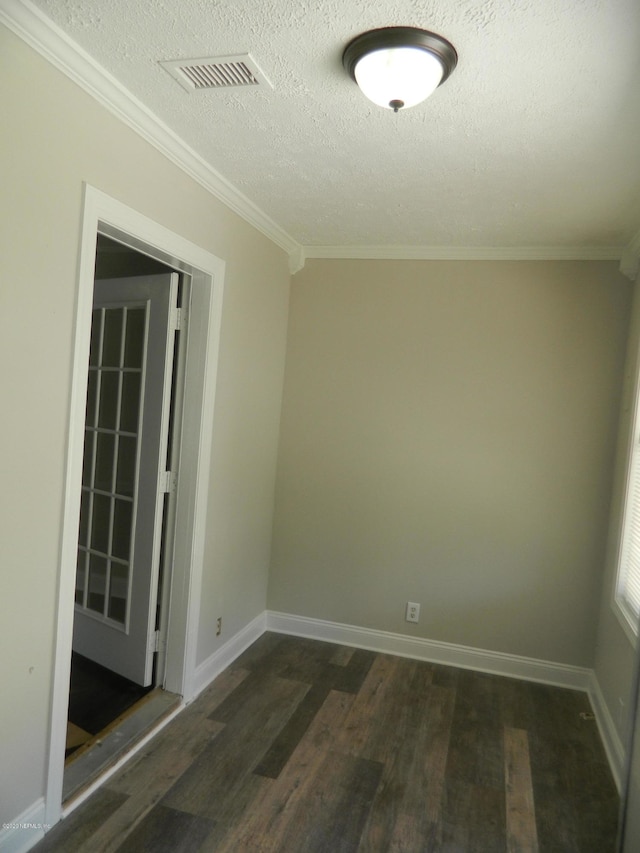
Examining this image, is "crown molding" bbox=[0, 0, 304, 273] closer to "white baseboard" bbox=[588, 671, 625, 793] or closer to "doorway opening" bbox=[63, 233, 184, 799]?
"doorway opening" bbox=[63, 233, 184, 799]

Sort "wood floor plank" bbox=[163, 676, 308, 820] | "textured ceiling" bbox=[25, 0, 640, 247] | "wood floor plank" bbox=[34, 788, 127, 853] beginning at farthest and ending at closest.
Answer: "wood floor plank" bbox=[163, 676, 308, 820], "wood floor plank" bbox=[34, 788, 127, 853], "textured ceiling" bbox=[25, 0, 640, 247]

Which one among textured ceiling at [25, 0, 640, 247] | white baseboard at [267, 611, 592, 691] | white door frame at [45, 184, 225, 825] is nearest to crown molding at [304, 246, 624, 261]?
textured ceiling at [25, 0, 640, 247]

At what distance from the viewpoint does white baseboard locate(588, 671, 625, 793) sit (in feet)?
8.32

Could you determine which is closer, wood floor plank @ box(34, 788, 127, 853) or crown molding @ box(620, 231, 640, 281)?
wood floor plank @ box(34, 788, 127, 853)

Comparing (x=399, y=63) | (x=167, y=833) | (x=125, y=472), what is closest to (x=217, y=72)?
(x=399, y=63)

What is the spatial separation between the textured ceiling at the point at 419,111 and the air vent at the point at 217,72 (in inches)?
1.5

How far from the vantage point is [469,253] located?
3492 mm

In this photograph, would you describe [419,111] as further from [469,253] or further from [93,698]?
[93,698]

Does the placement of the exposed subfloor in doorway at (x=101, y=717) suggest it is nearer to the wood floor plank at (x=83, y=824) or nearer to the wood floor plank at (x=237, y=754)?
the wood floor plank at (x=83, y=824)

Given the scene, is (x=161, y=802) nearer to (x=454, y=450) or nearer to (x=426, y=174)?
(x=454, y=450)

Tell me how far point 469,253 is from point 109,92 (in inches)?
87.7

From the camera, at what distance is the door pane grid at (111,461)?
2986mm

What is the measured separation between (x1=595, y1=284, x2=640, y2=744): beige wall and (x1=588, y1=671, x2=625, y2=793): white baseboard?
0.13ft

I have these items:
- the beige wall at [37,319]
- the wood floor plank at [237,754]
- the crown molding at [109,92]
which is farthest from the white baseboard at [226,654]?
the crown molding at [109,92]
